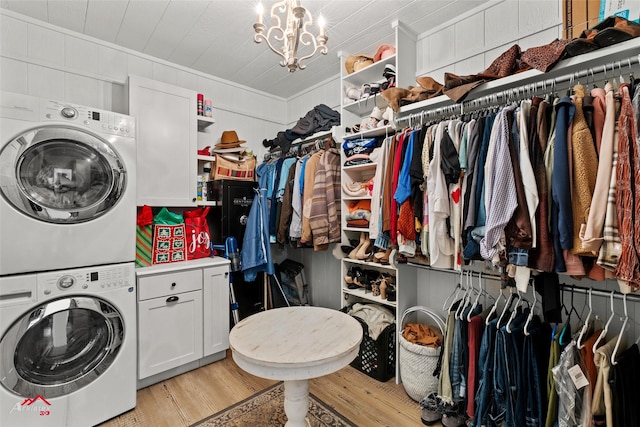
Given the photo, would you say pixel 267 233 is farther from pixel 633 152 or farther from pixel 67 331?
pixel 633 152

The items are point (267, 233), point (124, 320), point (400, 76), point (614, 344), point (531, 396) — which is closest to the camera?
point (614, 344)

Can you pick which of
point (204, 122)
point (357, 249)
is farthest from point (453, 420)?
point (204, 122)

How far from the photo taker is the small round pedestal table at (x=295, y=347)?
1152 mm

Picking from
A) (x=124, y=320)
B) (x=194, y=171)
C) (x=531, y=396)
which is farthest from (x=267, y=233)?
(x=531, y=396)

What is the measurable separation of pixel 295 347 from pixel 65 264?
4.57 ft

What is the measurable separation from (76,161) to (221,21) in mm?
1357

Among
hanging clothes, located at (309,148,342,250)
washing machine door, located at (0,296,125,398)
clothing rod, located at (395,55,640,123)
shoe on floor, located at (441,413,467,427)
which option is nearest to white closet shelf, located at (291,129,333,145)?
hanging clothes, located at (309,148,342,250)

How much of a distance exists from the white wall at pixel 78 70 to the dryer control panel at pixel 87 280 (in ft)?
4.84

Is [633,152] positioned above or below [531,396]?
above

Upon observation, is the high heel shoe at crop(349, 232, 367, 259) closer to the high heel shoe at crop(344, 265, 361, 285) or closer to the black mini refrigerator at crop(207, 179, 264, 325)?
the high heel shoe at crop(344, 265, 361, 285)

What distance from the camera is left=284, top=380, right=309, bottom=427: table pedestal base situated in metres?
1.37

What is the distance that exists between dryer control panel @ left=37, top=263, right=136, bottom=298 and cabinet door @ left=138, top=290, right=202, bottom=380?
0.99 ft

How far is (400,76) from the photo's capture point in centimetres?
210

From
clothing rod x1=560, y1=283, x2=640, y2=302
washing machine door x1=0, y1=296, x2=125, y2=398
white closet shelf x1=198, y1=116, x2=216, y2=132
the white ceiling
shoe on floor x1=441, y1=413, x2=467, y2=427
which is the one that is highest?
the white ceiling
